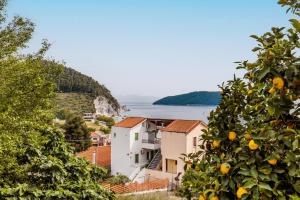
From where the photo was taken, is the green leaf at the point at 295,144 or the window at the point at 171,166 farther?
the window at the point at 171,166

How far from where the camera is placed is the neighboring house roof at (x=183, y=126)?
95.2 ft

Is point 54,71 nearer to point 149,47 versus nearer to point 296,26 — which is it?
point 296,26

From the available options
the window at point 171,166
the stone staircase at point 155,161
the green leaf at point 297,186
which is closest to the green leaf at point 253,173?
the green leaf at point 297,186

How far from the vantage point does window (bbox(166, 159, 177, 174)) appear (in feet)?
97.6

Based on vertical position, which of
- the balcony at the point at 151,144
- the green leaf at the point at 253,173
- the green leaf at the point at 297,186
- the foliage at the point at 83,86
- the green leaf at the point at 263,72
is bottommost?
the balcony at the point at 151,144

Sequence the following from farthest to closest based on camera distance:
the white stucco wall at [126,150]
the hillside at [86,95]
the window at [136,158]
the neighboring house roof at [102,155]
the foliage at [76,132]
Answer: the hillside at [86,95] → the foliage at [76,132] → the neighboring house roof at [102,155] → the window at [136,158] → the white stucco wall at [126,150]

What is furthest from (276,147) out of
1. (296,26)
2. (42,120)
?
(42,120)

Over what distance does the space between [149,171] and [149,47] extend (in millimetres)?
15473

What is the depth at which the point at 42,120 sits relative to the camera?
25.7 feet

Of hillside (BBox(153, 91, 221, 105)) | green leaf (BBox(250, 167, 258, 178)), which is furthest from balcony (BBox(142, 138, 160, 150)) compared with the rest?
hillside (BBox(153, 91, 221, 105))

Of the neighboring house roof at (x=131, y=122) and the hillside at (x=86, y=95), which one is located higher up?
the hillside at (x=86, y=95)

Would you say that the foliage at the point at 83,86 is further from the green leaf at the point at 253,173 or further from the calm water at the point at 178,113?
the green leaf at the point at 253,173

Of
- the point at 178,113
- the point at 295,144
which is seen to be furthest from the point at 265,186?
the point at 178,113

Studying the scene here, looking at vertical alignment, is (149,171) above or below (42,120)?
below
